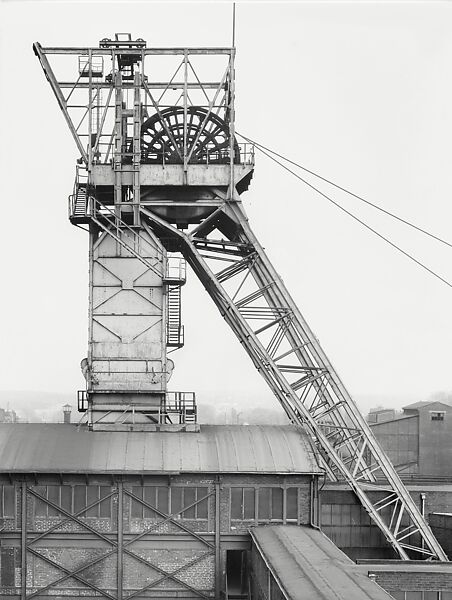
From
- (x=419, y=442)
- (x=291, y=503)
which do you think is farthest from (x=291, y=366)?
(x=419, y=442)

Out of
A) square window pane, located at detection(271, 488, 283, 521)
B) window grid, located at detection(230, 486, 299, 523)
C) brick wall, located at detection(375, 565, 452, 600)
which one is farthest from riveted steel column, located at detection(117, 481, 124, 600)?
brick wall, located at detection(375, 565, 452, 600)

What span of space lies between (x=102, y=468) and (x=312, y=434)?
22.5 ft

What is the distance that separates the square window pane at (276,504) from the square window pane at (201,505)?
206 cm

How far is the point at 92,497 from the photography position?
22406 mm

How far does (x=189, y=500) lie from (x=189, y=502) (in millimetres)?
61

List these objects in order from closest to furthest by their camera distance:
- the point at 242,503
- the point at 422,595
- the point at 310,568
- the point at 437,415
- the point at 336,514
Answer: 1. the point at 310,568
2. the point at 422,595
3. the point at 242,503
4. the point at 336,514
5. the point at 437,415

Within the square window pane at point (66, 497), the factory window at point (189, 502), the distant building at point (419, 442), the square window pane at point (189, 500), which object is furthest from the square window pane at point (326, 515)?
the distant building at point (419, 442)

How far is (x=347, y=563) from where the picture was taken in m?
17.4

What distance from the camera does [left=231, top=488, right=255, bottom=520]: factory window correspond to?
886 inches

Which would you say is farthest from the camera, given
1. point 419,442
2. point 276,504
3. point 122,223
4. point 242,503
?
point 419,442

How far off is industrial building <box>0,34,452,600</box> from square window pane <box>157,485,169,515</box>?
4 cm

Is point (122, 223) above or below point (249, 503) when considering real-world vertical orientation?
above

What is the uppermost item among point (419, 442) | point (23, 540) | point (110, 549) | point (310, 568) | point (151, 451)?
point (151, 451)

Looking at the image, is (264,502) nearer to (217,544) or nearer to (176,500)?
(217,544)
